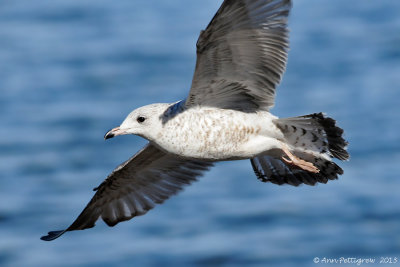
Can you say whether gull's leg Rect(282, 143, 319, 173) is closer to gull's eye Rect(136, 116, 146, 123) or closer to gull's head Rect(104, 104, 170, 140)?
gull's head Rect(104, 104, 170, 140)

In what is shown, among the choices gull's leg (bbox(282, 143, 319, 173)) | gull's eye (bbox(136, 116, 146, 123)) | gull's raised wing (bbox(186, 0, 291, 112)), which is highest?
gull's raised wing (bbox(186, 0, 291, 112))

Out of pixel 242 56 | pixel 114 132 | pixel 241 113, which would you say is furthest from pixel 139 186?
pixel 242 56

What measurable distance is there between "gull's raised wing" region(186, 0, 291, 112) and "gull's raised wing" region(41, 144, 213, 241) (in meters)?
1.31

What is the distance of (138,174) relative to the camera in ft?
30.7

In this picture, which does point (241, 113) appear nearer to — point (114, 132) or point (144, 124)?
point (144, 124)

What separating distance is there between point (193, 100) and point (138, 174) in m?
1.56

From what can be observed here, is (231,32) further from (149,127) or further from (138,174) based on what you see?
(138,174)

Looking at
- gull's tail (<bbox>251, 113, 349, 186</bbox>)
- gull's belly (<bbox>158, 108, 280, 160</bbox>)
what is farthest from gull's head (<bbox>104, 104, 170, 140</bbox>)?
gull's tail (<bbox>251, 113, 349, 186</bbox>)

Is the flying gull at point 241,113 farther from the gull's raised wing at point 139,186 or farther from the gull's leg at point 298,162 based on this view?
the gull's raised wing at point 139,186

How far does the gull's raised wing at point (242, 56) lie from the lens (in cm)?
755

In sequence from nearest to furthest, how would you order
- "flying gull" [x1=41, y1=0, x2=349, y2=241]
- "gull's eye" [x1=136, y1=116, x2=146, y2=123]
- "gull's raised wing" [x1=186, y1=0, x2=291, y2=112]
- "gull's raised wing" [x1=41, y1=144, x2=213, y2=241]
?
"gull's raised wing" [x1=186, y1=0, x2=291, y2=112] → "flying gull" [x1=41, y1=0, x2=349, y2=241] → "gull's eye" [x1=136, y1=116, x2=146, y2=123] → "gull's raised wing" [x1=41, y1=144, x2=213, y2=241]

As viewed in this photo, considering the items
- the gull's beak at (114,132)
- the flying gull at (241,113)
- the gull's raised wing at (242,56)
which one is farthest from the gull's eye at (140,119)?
the gull's raised wing at (242,56)

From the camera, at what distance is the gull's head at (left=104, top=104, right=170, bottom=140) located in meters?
8.01

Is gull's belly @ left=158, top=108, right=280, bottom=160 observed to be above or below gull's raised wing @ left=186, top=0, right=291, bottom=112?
below
